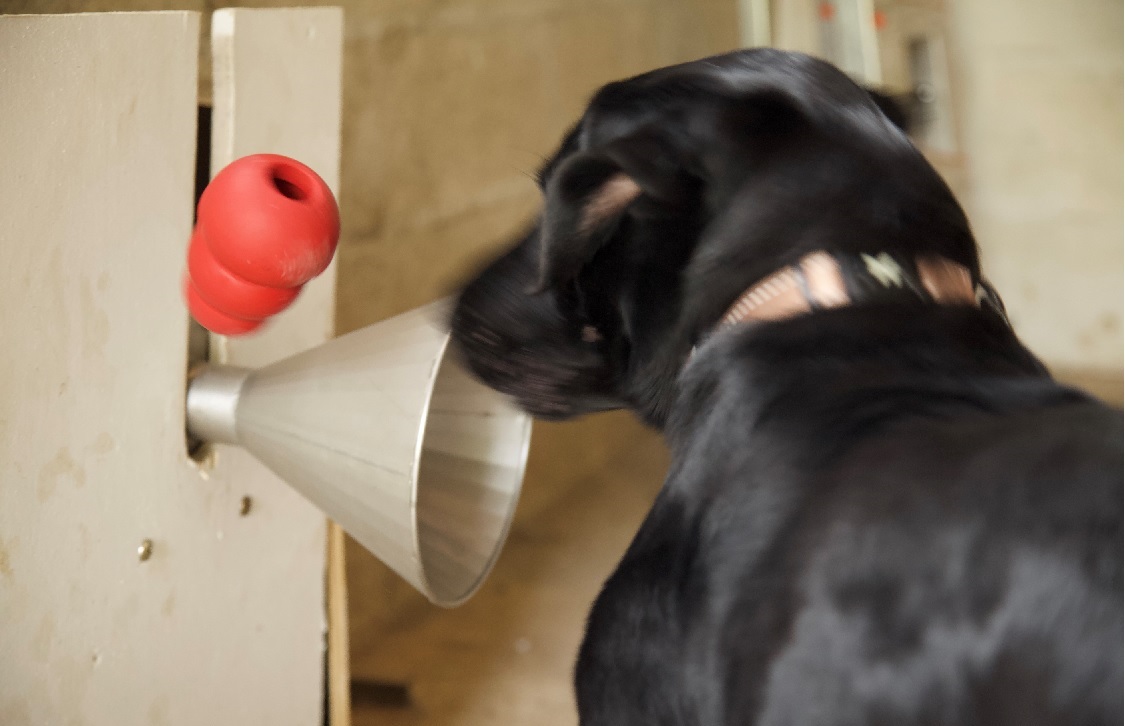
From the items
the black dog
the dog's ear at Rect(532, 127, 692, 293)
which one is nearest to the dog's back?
the black dog

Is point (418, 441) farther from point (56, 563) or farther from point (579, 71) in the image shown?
point (579, 71)

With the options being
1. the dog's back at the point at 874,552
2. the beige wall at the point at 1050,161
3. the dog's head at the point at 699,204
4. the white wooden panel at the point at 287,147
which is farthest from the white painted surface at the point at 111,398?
the beige wall at the point at 1050,161

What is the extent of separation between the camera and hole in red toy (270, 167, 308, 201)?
87cm

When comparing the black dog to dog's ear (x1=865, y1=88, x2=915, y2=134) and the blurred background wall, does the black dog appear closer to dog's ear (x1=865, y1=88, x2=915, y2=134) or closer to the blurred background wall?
dog's ear (x1=865, y1=88, x2=915, y2=134)

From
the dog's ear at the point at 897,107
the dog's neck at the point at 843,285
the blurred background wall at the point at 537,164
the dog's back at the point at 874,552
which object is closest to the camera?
the dog's back at the point at 874,552

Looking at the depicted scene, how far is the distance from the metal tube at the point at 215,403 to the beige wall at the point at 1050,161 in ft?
11.2

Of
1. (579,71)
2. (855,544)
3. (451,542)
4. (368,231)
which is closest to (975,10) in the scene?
(579,71)

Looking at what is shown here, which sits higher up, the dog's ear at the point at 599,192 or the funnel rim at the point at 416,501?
the dog's ear at the point at 599,192

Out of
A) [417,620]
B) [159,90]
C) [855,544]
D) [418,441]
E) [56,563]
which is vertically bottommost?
[417,620]

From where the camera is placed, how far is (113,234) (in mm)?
966

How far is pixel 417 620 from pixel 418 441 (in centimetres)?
122

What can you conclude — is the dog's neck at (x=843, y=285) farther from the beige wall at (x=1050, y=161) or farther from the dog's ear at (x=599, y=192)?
the beige wall at (x=1050, y=161)

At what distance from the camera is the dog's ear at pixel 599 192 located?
0.79 m

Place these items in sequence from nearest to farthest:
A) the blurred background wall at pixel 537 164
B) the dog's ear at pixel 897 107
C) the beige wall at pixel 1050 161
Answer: the dog's ear at pixel 897 107 → the blurred background wall at pixel 537 164 → the beige wall at pixel 1050 161
